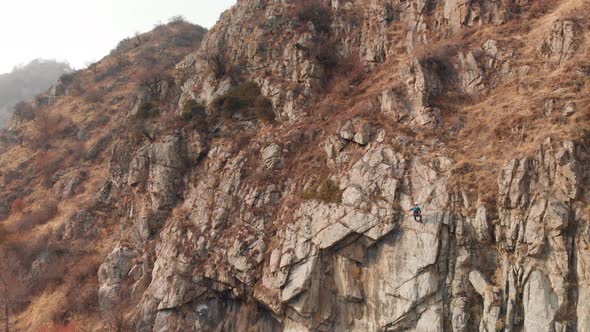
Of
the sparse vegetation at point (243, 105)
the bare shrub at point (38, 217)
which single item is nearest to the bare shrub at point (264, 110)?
the sparse vegetation at point (243, 105)

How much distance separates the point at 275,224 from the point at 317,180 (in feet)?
11.5

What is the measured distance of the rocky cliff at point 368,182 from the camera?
1545cm

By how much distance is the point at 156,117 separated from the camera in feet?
108

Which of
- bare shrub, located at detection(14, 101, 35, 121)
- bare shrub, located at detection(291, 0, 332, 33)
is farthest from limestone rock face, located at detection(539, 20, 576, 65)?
bare shrub, located at detection(14, 101, 35, 121)

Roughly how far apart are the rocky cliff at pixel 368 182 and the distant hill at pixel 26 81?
85.4 meters

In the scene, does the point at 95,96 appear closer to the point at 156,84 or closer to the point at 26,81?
the point at 156,84

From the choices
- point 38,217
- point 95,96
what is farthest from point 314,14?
point 95,96

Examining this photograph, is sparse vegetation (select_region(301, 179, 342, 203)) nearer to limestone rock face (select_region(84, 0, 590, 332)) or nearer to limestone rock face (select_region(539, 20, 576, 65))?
limestone rock face (select_region(84, 0, 590, 332))


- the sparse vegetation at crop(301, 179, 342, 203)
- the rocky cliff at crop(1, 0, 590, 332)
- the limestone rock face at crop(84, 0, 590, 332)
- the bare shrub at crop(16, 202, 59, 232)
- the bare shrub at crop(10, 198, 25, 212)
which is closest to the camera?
the limestone rock face at crop(84, 0, 590, 332)

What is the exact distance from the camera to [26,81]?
377 ft

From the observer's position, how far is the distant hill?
105 m

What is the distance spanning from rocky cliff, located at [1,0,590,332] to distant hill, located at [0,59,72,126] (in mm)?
85367

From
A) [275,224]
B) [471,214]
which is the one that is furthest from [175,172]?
[471,214]

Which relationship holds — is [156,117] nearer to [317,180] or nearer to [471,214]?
[317,180]
